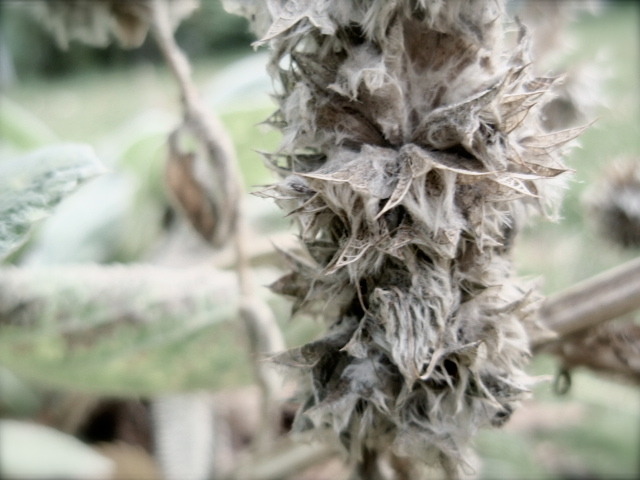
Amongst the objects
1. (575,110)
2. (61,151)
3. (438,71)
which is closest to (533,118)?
(438,71)

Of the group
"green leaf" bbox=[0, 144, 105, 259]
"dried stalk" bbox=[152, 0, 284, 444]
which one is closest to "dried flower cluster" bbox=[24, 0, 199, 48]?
"dried stalk" bbox=[152, 0, 284, 444]

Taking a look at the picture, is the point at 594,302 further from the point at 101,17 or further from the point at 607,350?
the point at 101,17

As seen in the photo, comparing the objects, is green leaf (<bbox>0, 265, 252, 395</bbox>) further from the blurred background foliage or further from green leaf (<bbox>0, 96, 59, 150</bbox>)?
the blurred background foliage

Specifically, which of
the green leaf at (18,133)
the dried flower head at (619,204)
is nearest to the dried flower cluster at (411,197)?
the dried flower head at (619,204)

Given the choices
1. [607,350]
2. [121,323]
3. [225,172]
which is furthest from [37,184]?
[607,350]

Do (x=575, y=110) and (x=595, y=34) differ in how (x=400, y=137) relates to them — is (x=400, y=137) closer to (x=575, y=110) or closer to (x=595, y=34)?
(x=575, y=110)
